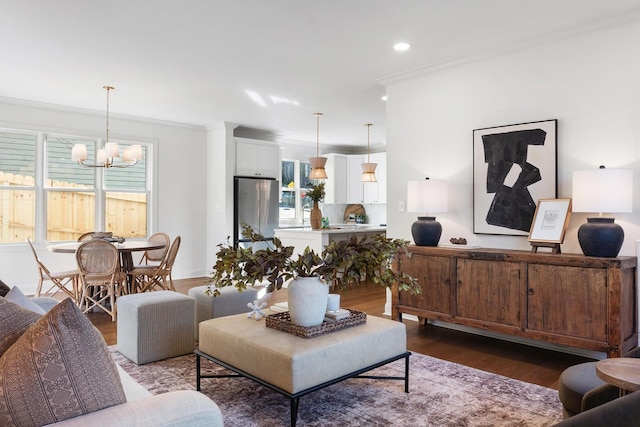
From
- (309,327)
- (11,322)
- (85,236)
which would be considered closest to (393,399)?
(309,327)

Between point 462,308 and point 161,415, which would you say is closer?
point 161,415

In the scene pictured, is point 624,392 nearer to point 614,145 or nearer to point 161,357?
point 614,145

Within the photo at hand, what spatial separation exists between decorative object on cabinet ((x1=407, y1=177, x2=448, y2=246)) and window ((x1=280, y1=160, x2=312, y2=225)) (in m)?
4.94

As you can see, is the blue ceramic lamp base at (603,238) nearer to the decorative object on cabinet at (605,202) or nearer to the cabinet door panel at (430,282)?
the decorative object on cabinet at (605,202)

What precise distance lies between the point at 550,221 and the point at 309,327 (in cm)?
219

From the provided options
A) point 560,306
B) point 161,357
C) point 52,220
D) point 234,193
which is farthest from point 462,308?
point 52,220

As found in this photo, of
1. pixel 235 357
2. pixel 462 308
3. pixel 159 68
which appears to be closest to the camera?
pixel 235 357

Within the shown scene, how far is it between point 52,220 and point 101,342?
582 cm

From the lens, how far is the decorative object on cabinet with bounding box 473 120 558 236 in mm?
3619

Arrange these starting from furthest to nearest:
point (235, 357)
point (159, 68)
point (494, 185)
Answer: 1. point (159, 68)
2. point (494, 185)
3. point (235, 357)

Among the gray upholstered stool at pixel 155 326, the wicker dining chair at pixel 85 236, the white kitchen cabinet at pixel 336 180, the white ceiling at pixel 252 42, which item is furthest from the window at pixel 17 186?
the white kitchen cabinet at pixel 336 180

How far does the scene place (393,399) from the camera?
2604mm

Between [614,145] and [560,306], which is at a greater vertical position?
→ [614,145]

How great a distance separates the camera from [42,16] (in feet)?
10.7
